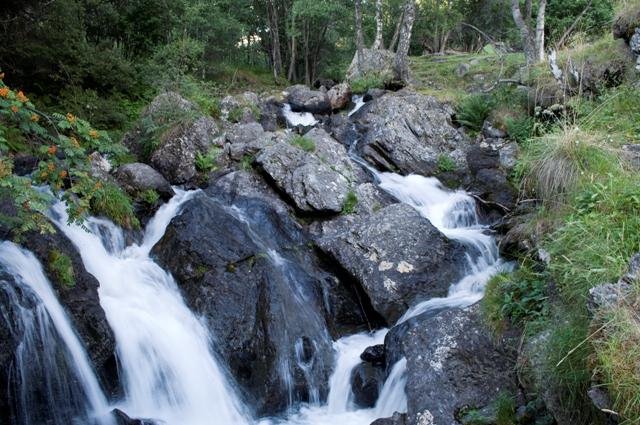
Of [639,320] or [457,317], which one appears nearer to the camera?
[639,320]

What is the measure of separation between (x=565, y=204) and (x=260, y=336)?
3831 millimetres

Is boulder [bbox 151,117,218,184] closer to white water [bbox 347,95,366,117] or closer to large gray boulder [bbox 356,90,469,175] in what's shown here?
large gray boulder [bbox 356,90,469,175]

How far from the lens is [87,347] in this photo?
5301 mm

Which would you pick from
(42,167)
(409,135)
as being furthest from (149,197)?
(409,135)

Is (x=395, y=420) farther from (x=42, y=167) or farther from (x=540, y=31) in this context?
(x=540, y=31)

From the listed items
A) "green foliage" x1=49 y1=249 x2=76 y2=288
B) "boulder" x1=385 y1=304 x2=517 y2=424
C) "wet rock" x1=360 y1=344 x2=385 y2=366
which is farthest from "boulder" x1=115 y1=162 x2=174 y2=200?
"boulder" x1=385 y1=304 x2=517 y2=424

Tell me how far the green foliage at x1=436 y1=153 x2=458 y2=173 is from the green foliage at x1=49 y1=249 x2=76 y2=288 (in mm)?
7684

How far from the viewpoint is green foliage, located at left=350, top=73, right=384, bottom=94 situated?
15.8 metres

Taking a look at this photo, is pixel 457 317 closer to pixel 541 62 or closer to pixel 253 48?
pixel 541 62

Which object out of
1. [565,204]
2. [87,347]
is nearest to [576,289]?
[565,204]

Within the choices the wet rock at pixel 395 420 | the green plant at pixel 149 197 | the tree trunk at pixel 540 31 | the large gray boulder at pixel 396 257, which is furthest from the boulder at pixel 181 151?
the tree trunk at pixel 540 31

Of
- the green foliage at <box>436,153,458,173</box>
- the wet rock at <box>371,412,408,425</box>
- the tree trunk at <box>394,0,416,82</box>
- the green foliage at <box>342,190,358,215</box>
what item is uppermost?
the tree trunk at <box>394,0,416,82</box>

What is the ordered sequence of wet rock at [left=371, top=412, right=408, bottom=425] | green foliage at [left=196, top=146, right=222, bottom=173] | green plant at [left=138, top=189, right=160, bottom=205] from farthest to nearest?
green foliage at [left=196, top=146, right=222, bottom=173] < green plant at [left=138, top=189, right=160, bottom=205] < wet rock at [left=371, top=412, right=408, bottom=425]

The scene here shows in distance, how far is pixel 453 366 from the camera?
507cm
